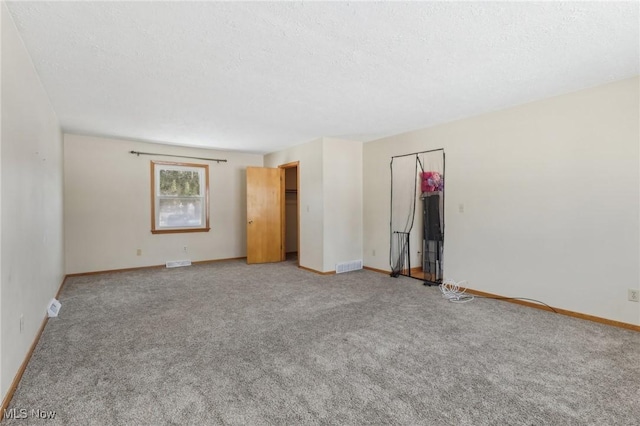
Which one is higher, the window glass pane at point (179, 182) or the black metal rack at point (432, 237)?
the window glass pane at point (179, 182)

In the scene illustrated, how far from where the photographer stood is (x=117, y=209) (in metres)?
5.37

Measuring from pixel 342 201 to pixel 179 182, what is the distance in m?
3.13

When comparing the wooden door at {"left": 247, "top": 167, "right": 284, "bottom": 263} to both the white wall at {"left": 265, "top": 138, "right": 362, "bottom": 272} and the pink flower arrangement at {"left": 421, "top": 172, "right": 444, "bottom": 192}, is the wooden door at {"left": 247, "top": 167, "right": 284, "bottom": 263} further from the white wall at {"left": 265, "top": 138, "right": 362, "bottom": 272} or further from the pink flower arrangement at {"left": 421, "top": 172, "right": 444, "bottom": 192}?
the pink flower arrangement at {"left": 421, "top": 172, "right": 444, "bottom": 192}

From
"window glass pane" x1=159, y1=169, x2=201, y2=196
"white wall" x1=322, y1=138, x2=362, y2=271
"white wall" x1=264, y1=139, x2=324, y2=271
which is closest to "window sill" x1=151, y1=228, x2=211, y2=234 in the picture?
"window glass pane" x1=159, y1=169, x2=201, y2=196

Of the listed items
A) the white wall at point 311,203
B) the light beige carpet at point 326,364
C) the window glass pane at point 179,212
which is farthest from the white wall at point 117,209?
the white wall at point 311,203

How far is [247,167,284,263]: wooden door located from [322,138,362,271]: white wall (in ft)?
4.97

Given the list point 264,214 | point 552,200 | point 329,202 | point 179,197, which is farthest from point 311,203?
point 552,200

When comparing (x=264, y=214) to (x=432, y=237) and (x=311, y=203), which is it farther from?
(x=432, y=237)

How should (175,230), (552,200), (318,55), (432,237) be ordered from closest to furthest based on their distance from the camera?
(318,55)
(552,200)
(432,237)
(175,230)

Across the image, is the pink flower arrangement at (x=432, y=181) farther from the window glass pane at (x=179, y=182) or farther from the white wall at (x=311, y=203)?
the window glass pane at (x=179, y=182)

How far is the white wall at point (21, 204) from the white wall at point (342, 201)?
3538 millimetres

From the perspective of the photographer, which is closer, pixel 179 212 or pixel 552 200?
pixel 552 200

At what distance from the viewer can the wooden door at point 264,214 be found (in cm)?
619

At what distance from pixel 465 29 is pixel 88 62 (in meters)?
2.84
